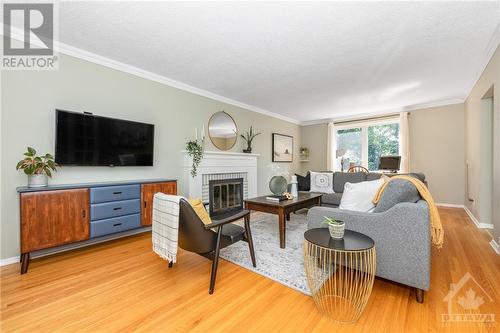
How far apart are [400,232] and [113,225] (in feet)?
9.52

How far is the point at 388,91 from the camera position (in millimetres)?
4141

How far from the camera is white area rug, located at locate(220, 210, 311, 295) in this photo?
1.92 meters

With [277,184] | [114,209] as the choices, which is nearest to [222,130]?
[277,184]

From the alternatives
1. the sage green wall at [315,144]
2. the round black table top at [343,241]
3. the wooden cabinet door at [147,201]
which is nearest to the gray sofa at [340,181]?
the sage green wall at [315,144]

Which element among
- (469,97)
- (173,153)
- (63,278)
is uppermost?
(469,97)

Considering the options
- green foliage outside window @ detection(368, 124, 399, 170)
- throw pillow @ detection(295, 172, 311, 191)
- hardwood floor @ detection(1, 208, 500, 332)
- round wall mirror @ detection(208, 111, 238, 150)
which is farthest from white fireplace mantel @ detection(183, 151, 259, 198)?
green foliage outside window @ detection(368, 124, 399, 170)

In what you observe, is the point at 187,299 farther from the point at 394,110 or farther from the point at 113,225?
the point at 394,110

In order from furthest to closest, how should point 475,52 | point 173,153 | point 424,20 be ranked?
1. point 173,153
2. point 475,52
3. point 424,20

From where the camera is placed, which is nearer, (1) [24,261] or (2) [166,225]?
(2) [166,225]

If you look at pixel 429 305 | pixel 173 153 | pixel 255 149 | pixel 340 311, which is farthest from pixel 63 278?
pixel 255 149

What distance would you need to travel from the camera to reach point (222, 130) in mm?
4457

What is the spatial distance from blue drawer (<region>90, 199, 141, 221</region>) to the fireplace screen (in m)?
1.00

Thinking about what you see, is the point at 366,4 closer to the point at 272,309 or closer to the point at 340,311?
the point at 340,311

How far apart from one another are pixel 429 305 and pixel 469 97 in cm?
467
